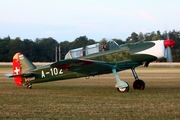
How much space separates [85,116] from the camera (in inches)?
325

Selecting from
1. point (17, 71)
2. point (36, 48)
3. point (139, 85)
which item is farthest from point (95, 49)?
point (36, 48)

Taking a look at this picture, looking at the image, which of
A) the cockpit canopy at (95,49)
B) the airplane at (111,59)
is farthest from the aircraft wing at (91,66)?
the cockpit canopy at (95,49)

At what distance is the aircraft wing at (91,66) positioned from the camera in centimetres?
1456

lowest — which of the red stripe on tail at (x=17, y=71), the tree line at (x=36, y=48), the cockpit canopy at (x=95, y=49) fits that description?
the red stripe on tail at (x=17, y=71)

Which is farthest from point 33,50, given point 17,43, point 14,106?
point 14,106

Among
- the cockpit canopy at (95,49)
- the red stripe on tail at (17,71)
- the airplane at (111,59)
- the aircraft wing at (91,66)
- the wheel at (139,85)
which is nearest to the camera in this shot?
the aircraft wing at (91,66)

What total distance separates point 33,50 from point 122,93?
74.2 metres

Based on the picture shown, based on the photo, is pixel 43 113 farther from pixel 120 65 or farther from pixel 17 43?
pixel 17 43

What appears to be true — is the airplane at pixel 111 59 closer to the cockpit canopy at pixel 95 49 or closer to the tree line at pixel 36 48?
the cockpit canopy at pixel 95 49

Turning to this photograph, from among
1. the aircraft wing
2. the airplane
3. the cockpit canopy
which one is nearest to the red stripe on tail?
the airplane

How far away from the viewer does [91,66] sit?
1528 centimetres

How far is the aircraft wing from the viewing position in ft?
47.8

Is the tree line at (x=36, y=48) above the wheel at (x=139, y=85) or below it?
above

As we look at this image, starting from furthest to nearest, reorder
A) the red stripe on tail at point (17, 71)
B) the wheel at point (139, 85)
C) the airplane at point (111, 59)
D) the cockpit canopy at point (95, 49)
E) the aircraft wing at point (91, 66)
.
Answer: the red stripe on tail at point (17, 71), the wheel at point (139, 85), the cockpit canopy at point (95, 49), the airplane at point (111, 59), the aircraft wing at point (91, 66)
